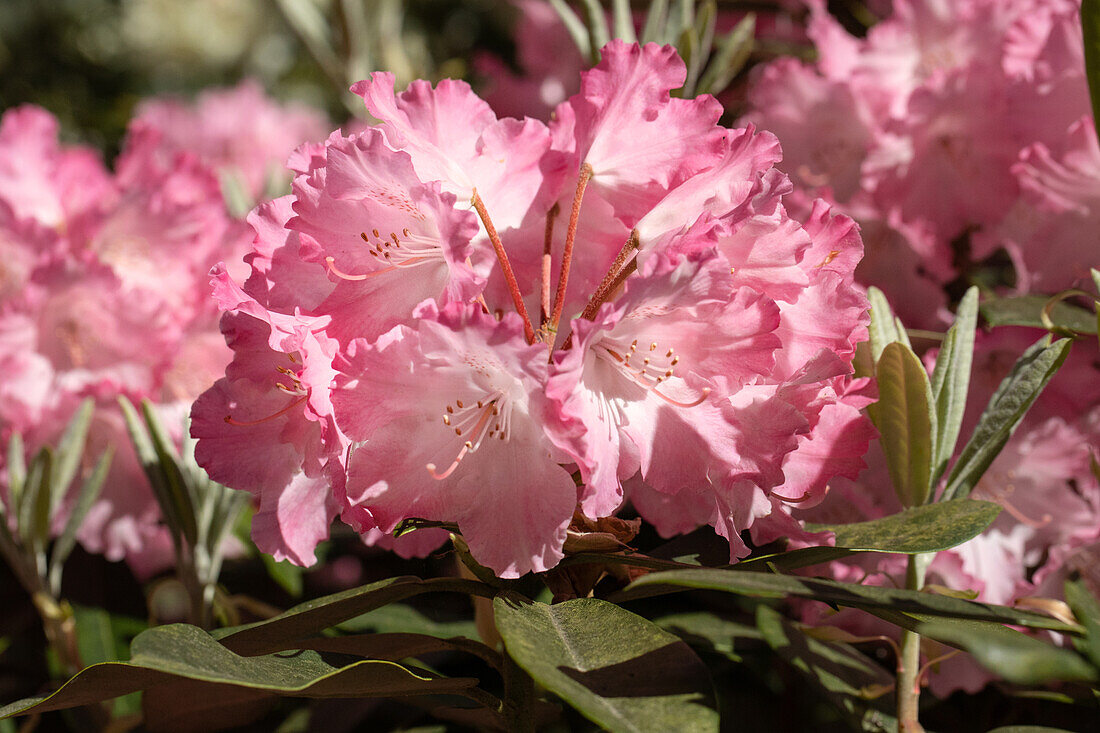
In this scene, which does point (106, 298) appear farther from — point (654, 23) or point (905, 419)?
point (905, 419)

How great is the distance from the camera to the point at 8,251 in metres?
0.85

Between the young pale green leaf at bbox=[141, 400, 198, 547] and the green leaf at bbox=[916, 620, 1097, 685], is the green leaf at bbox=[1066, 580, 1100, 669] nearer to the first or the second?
the green leaf at bbox=[916, 620, 1097, 685]

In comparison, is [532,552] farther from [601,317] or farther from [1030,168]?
[1030,168]

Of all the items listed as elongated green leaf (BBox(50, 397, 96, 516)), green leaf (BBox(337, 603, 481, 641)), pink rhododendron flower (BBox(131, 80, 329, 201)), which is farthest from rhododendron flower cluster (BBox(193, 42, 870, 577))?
pink rhododendron flower (BBox(131, 80, 329, 201))

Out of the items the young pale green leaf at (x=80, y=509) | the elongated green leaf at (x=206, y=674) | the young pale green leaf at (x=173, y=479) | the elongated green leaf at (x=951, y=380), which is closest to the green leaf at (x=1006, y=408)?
the elongated green leaf at (x=951, y=380)

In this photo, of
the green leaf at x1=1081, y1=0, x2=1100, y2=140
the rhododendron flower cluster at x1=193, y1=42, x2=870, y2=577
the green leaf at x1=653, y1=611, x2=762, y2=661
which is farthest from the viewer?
the green leaf at x1=653, y1=611, x2=762, y2=661

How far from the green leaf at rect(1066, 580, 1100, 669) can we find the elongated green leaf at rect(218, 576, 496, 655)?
309mm

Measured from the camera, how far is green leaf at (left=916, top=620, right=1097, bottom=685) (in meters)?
0.32

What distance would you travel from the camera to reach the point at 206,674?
391 mm

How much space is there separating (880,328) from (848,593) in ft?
0.85

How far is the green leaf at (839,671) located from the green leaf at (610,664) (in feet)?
0.87

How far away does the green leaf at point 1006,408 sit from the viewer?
554 mm

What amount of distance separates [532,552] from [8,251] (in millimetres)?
676

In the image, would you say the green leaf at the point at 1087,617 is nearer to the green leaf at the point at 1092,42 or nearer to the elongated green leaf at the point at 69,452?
the green leaf at the point at 1092,42
